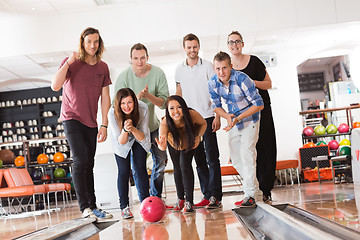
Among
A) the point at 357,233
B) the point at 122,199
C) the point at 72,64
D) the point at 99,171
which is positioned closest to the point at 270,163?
the point at 122,199

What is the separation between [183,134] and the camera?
148 inches

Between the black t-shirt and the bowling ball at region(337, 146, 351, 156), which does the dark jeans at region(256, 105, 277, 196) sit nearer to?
the black t-shirt

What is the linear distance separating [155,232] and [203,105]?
167cm

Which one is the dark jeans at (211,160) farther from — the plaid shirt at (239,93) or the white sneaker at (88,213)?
the white sneaker at (88,213)

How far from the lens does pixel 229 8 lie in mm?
8375

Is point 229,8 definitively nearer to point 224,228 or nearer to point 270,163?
point 270,163

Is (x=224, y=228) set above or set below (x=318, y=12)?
below

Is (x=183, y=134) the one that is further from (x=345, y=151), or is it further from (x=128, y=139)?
(x=345, y=151)

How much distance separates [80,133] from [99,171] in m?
2.96

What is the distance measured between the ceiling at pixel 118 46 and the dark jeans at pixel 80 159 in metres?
4.91

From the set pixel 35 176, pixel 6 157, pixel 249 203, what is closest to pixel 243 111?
pixel 249 203

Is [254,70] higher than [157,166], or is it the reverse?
[254,70]

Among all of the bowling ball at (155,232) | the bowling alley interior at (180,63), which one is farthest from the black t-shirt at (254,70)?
the bowling ball at (155,232)

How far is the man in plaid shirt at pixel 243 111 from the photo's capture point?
144 inches
